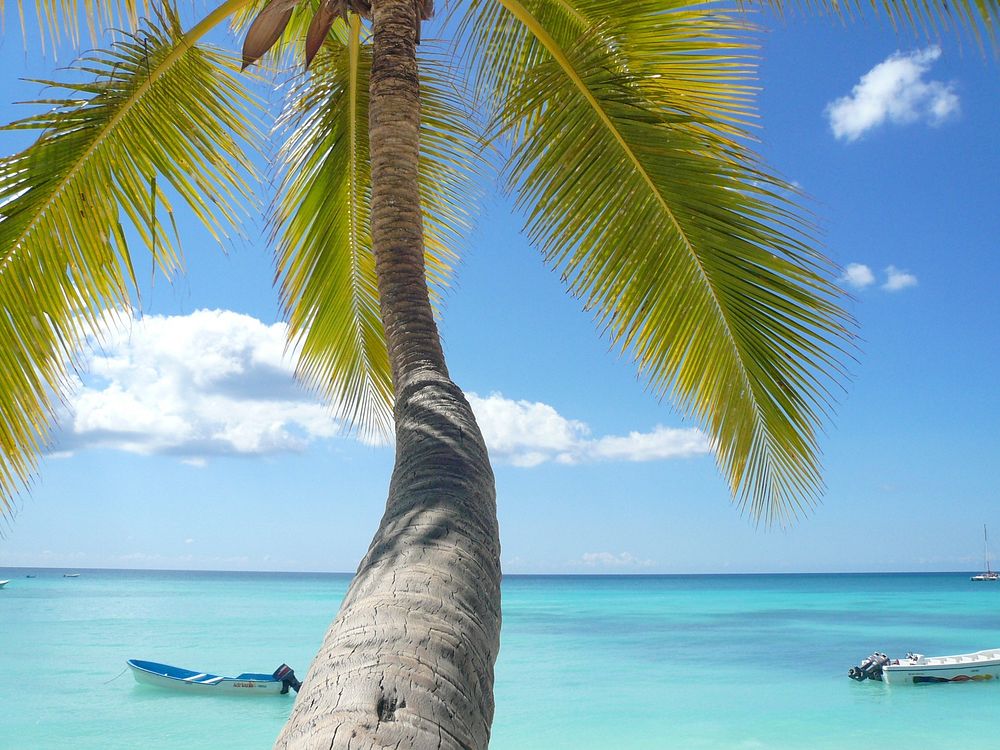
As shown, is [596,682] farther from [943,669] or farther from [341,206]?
[341,206]

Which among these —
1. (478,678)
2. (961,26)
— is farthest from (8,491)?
(961,26)

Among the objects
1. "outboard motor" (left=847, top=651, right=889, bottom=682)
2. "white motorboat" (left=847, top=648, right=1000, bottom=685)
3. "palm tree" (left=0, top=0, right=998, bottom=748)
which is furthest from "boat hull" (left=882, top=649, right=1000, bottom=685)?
"palm tree" (left=0, top=0, right=998, bottom=748)

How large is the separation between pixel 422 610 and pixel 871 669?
20.9 metres

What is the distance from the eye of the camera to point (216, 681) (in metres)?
17.1

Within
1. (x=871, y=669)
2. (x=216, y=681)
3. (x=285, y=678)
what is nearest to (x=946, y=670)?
(x=871, y=669)

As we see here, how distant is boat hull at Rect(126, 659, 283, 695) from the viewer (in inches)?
661

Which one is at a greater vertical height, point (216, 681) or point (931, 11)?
point (931, 11)

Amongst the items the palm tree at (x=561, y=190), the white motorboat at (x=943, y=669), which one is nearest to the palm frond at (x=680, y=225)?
the palm tree at (x=561, y=190)

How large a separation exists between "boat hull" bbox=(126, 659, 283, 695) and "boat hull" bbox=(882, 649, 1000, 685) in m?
13.2

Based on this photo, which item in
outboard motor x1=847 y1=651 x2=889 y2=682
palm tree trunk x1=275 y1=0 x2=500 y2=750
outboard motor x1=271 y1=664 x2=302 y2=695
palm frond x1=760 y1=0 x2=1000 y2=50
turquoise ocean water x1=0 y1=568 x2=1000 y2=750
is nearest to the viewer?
palm tree trunk x1=275 y1=0 x2=500 y2=750

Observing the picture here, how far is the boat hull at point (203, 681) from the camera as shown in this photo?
16797mm

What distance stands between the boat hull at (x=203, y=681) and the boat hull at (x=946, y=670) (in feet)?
43.2

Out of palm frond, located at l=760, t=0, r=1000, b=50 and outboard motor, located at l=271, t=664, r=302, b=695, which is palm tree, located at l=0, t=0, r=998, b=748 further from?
outboard motor, located at l=271, t=664, r=302, b=695

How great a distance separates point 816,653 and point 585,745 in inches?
581
